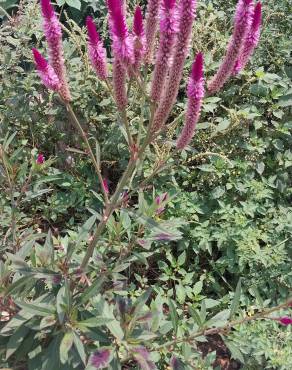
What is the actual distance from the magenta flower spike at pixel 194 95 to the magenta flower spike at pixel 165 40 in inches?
4.1

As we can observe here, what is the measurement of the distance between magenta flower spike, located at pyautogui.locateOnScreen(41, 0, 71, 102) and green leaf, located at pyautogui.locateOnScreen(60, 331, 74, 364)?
1.03 meters

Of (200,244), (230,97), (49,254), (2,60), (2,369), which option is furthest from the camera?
(230,97)

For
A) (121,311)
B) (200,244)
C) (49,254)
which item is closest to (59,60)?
(49,254)

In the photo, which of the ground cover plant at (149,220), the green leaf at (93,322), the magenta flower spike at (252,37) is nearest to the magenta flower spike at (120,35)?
the magenta flower spike at (252,37)

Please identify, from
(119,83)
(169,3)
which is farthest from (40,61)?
(169,3)

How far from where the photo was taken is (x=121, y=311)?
7.93 ft

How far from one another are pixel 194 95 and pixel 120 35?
316mm

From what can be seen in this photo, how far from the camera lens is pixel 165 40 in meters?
1.55

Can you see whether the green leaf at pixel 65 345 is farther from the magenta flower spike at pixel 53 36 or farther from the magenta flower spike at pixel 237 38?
the magenta flower spike at pixel 237 38

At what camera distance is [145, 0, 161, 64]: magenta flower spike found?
166cm

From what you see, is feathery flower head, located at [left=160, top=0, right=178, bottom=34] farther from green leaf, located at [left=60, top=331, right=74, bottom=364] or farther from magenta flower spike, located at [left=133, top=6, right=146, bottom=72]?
green leaf, located at [left=60, top=331, right=74, bottom=364]

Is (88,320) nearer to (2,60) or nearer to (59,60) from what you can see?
(59,60)

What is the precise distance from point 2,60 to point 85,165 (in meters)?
0.96

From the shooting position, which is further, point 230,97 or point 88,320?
point 230,97
